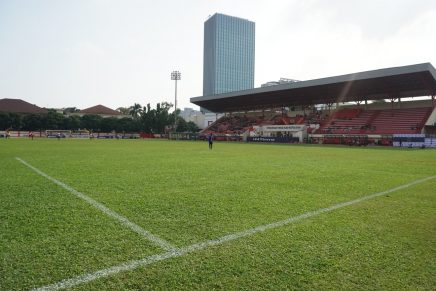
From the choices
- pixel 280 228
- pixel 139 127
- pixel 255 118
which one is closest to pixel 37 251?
pixel 280 228

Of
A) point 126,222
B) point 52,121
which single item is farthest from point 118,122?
point 126,222

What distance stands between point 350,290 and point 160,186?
5.42 metres

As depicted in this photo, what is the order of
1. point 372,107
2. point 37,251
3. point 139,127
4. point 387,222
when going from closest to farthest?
point 37,251 → point 387,222 → point 372,107 → point 139,127

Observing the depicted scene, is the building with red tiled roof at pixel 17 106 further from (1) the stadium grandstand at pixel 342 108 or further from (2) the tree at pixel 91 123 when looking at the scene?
(1) the stadium grandstand at pixel 342 108

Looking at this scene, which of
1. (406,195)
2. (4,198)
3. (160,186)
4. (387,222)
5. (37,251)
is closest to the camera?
(37,251)

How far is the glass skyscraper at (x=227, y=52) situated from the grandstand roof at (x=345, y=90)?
88.4m

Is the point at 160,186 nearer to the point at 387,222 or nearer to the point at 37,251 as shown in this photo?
the point at 37,251

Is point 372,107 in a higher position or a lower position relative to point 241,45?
lower

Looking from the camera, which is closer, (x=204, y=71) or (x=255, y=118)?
(x=255, y=118)

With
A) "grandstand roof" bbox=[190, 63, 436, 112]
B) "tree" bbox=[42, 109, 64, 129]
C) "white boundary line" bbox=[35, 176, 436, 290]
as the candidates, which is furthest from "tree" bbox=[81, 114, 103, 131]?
"white boundary line" bbox=[35, 176, 436, 290]

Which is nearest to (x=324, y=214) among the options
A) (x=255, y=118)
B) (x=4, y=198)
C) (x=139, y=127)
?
(x=4, y=198)

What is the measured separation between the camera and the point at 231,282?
279 cm

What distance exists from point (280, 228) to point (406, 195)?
4.18 m

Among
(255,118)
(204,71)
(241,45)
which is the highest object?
(241,45)
